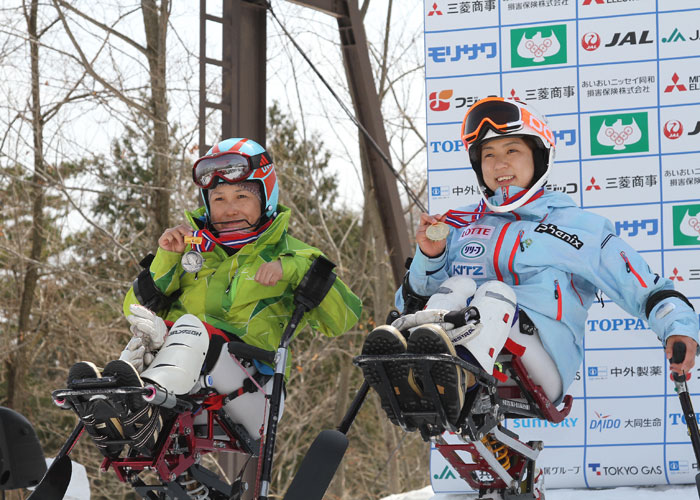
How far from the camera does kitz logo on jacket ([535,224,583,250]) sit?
324 cm

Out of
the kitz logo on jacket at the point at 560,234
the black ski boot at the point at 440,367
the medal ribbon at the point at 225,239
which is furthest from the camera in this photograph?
the medal ribbon at the point at 225,239

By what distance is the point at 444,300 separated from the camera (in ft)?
9.48

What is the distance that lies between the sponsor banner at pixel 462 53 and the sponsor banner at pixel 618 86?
54cm

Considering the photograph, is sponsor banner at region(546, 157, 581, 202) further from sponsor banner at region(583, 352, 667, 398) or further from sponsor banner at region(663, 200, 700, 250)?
sponsor banner at region(583, 352, 667, 398)

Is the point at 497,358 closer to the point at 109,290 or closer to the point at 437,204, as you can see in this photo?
the point at 437,204

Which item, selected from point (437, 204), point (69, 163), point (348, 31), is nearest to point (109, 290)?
point (69, 163)

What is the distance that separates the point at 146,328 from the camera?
3189mm

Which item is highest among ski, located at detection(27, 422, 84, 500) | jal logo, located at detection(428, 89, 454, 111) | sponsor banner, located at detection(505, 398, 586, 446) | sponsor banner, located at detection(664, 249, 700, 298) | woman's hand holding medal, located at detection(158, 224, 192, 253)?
jal logo, located at detection(428, 89, 454, 111)

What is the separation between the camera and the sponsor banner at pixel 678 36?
492 cm

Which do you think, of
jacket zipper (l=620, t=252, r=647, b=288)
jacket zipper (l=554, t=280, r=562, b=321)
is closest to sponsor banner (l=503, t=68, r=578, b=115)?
jacket zipper (l=620, t=252, r=647, b=288)

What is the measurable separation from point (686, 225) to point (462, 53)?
1.62 m

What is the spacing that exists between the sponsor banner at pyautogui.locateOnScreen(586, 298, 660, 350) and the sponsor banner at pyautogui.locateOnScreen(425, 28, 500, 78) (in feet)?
4.82

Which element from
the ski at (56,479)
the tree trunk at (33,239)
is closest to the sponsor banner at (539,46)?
the ski at (56,479)

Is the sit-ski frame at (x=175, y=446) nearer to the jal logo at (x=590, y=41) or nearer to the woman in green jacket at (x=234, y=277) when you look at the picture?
the woman in green jacket at (x=234, y=277)
